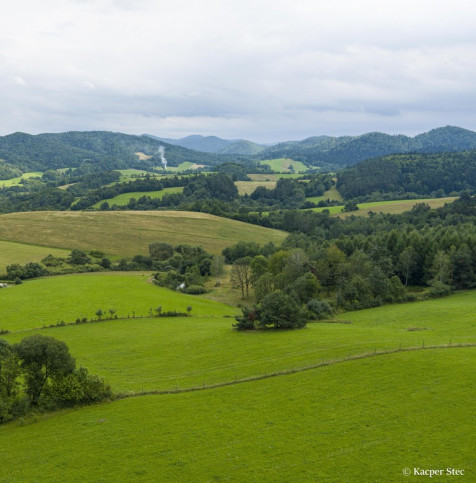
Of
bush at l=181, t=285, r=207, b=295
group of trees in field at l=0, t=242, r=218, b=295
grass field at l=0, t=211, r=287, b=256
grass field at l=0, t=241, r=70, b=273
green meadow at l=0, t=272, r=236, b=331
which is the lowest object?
bush at l=181, t=285, r=207, b=295

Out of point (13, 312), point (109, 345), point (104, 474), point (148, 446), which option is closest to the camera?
point (104, 474)

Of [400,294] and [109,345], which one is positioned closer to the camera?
[109,345]

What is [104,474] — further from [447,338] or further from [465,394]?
[447,338]

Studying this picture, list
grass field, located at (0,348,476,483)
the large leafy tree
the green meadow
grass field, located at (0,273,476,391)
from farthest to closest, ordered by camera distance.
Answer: the green meadow → grass field, located at (0,273,476,391) → the large leafy tree → grass field, located at (0,348,476,483)

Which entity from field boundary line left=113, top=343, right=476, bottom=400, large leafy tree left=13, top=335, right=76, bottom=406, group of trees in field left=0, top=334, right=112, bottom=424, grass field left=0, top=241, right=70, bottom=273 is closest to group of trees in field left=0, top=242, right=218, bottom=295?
grass field left=0, top=241, right=70, bottom=273

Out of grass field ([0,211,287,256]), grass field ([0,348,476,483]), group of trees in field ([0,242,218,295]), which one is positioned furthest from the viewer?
grass field ([0,211,287,256])

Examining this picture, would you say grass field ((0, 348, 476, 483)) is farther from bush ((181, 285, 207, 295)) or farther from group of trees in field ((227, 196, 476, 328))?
bush ((181, 285, 207, 295))

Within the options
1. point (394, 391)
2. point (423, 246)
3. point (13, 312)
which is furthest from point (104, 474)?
point (423, 246)
